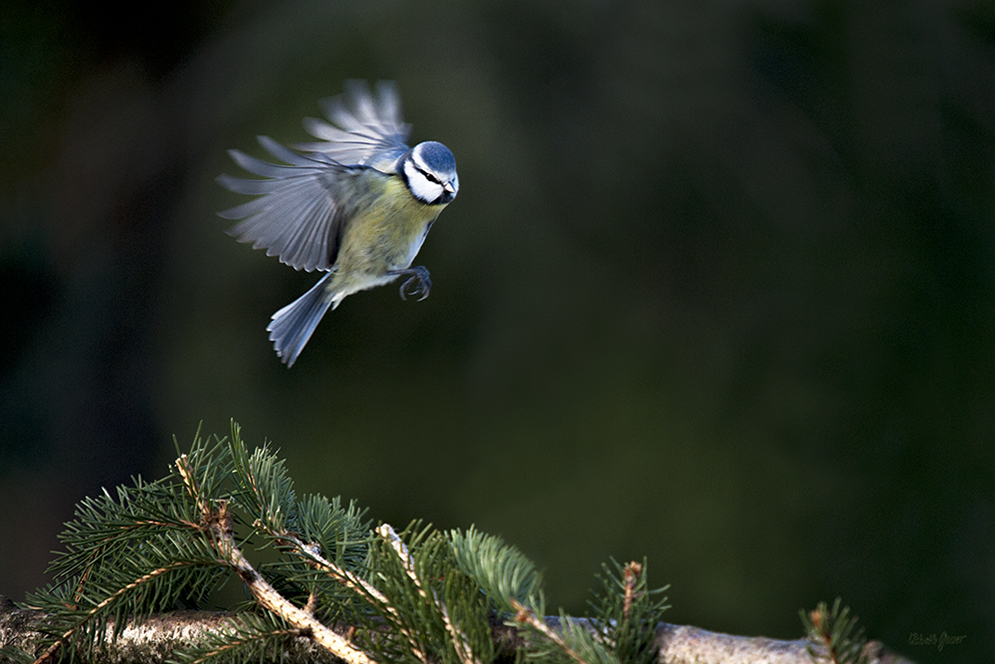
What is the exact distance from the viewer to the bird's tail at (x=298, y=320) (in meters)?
0.63

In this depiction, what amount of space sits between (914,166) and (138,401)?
1.05 meters

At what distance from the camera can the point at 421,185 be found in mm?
562

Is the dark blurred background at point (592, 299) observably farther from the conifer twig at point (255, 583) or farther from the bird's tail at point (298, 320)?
the conifer twig at point (255, 583)

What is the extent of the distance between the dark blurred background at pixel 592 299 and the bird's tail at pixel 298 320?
398 millimetres

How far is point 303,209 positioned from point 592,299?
532mm

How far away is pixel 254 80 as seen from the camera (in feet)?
3.70

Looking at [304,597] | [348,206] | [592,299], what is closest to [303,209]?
[348,206]

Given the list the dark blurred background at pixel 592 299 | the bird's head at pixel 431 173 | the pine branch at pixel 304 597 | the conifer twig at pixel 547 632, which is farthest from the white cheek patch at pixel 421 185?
the dark blurred background at pixel 592 299

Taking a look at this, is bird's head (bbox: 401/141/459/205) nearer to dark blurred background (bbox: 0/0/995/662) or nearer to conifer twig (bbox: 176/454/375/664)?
conifer twig (bbox: 176/454/375/664)

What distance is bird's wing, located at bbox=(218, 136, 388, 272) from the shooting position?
0.53m

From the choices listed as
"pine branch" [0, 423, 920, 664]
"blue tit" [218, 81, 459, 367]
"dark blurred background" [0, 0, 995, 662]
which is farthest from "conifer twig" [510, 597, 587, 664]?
"dark blurred background" [0, 0, 995, 662]

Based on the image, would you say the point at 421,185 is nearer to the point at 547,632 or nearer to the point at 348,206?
the point at 348,206

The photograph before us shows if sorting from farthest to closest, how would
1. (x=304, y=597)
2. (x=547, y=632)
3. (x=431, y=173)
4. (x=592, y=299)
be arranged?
1. (x=592, y=299)
2. (x=431, y=173)
3. (x=304, y=597)
4. (x=547, y=632)

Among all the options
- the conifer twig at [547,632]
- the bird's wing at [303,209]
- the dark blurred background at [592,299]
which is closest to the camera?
the conifer twig at [547,632]
